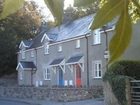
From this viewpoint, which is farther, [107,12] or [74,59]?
[74,59]

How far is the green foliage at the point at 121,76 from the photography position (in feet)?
65.7

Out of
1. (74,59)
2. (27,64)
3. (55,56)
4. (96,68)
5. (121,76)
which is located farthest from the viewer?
(27,64)

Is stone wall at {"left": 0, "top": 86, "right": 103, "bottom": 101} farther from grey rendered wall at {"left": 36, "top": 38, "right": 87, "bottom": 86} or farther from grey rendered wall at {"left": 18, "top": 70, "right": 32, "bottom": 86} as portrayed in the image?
grey rendered wall at {"left": 18, "top": 70, "right": 32, "bottom": 86}

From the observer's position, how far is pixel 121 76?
20.8 metres

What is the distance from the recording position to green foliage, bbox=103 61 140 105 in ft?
65.7

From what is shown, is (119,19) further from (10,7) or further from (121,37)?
(10,7)

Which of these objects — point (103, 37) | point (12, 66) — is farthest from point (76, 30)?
point (12, 66)

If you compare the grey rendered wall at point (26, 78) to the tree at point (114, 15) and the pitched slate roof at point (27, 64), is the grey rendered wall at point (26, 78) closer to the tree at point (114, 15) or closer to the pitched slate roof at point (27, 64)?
the pitched slate roof at point (27, 64)

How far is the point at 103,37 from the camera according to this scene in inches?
1297

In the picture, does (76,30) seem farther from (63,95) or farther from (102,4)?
(102,4)

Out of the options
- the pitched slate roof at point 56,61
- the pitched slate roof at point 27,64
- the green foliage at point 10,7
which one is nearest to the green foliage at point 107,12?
the green foliage at point 10,7

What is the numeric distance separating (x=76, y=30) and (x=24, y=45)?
12.6 metres

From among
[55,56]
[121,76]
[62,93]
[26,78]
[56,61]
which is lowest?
[62,93]

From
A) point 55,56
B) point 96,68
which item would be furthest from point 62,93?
point 55,56
